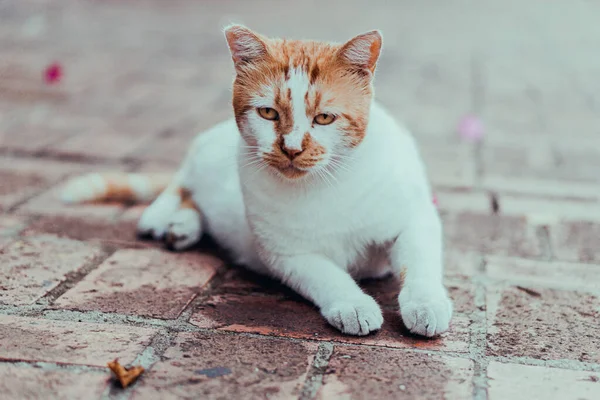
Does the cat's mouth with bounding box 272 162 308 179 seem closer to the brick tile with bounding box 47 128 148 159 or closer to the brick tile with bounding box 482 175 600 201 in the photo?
the brick tile with bounding box 482 175 600 201

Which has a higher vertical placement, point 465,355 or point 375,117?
point 375,117

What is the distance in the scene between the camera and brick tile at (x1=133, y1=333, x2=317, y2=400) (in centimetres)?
170

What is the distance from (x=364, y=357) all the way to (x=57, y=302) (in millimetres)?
901

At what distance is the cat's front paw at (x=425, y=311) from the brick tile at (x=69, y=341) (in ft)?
2.21

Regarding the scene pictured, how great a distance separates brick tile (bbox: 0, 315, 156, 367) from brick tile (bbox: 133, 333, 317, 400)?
113 millimetres

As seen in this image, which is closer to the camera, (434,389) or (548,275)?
(434,389)

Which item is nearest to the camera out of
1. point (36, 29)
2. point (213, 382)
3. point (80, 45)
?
point (213, 382)

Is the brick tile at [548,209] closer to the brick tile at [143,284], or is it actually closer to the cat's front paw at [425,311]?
the cat's front paw at [425,311]

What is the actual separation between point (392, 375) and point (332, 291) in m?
0.35

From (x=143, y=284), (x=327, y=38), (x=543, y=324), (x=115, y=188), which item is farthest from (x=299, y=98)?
(x=327, y=38)

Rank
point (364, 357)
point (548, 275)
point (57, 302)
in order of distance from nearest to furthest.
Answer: point (364, 357) → point (57, 302) → point (548, 275)

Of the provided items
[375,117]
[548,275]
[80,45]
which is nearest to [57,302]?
[375,117]

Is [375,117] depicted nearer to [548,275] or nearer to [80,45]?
[548,275]

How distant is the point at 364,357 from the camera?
6.15 feet
